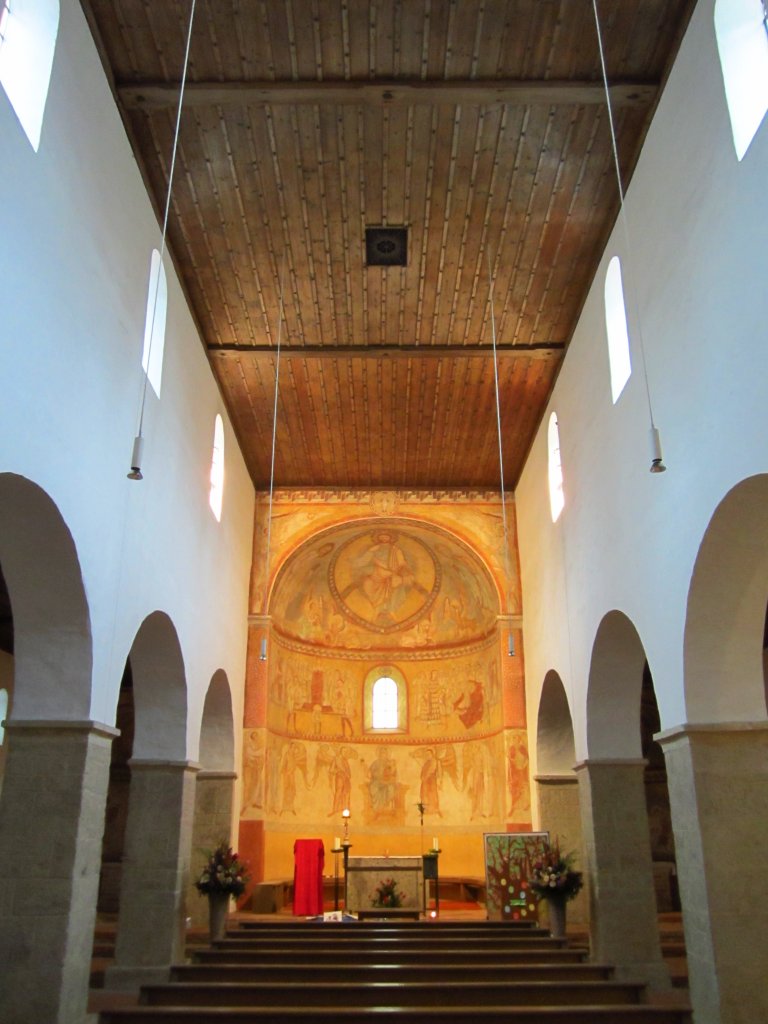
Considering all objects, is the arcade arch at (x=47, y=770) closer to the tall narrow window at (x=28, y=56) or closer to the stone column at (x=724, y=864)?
the tall narrow window at (x=28, y=56)

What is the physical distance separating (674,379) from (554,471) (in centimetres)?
642

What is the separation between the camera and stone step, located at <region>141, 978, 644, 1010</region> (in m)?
10.3

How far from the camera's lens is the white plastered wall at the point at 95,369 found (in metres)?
6.86

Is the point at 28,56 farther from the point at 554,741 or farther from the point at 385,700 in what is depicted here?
the point at 385,700

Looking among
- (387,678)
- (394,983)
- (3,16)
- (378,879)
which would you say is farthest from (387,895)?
(3,16)

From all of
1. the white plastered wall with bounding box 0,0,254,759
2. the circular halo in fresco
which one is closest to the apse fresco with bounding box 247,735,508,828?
the circular halo in fresco

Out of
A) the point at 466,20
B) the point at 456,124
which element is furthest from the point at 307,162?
the point at 466,20

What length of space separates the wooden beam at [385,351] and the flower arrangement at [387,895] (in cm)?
989

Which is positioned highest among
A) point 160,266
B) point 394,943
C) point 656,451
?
point 160,266

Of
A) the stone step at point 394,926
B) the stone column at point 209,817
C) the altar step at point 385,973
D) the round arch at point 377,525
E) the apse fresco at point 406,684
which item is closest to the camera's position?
the altar step at point 385,973

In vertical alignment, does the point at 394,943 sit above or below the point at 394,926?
below

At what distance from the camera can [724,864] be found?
26.8ft

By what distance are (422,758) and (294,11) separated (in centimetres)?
1596

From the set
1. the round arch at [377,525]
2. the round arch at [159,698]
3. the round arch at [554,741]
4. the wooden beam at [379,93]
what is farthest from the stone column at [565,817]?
the wooden beam at [379,93]
